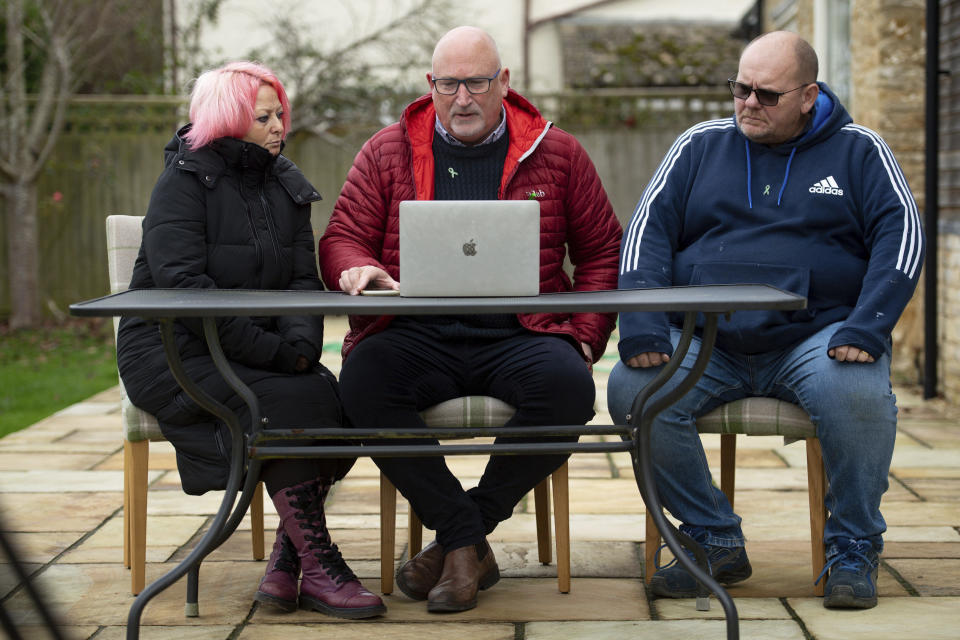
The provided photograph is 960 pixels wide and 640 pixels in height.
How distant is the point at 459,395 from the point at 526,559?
53 centimetres

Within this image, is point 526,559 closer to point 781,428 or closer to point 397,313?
point 781,428

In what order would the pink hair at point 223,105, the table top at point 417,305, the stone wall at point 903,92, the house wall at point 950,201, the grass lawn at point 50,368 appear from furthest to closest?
the stone wall at point 903,92
the grass lawn at point 50,368
the house wall at point 950,201
the pink hair at point 223,105
the table top at point 417,305

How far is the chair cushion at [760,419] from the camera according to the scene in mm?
2576

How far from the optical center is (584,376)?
2627 mm

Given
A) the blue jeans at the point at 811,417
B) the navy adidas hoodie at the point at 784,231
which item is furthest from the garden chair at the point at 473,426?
the navy adidas hoodie at the point at 784,231

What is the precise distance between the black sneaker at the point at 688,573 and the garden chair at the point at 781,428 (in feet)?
0.23

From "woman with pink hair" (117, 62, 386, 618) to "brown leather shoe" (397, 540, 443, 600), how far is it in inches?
4.5

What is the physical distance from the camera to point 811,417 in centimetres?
253

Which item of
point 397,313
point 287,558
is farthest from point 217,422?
point 397,313

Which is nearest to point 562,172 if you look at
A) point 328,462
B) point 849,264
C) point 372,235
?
point 372,235

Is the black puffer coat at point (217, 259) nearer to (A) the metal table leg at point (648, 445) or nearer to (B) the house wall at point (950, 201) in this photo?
(A) the metal table leg at point (648, 445)

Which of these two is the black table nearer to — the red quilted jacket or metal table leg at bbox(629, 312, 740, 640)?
metal table leg at bbox(629, 312, 740, 640)

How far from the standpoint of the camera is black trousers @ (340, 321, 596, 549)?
260 centimetres

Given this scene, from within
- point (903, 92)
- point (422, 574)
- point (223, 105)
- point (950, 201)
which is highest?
point (903, 92)
